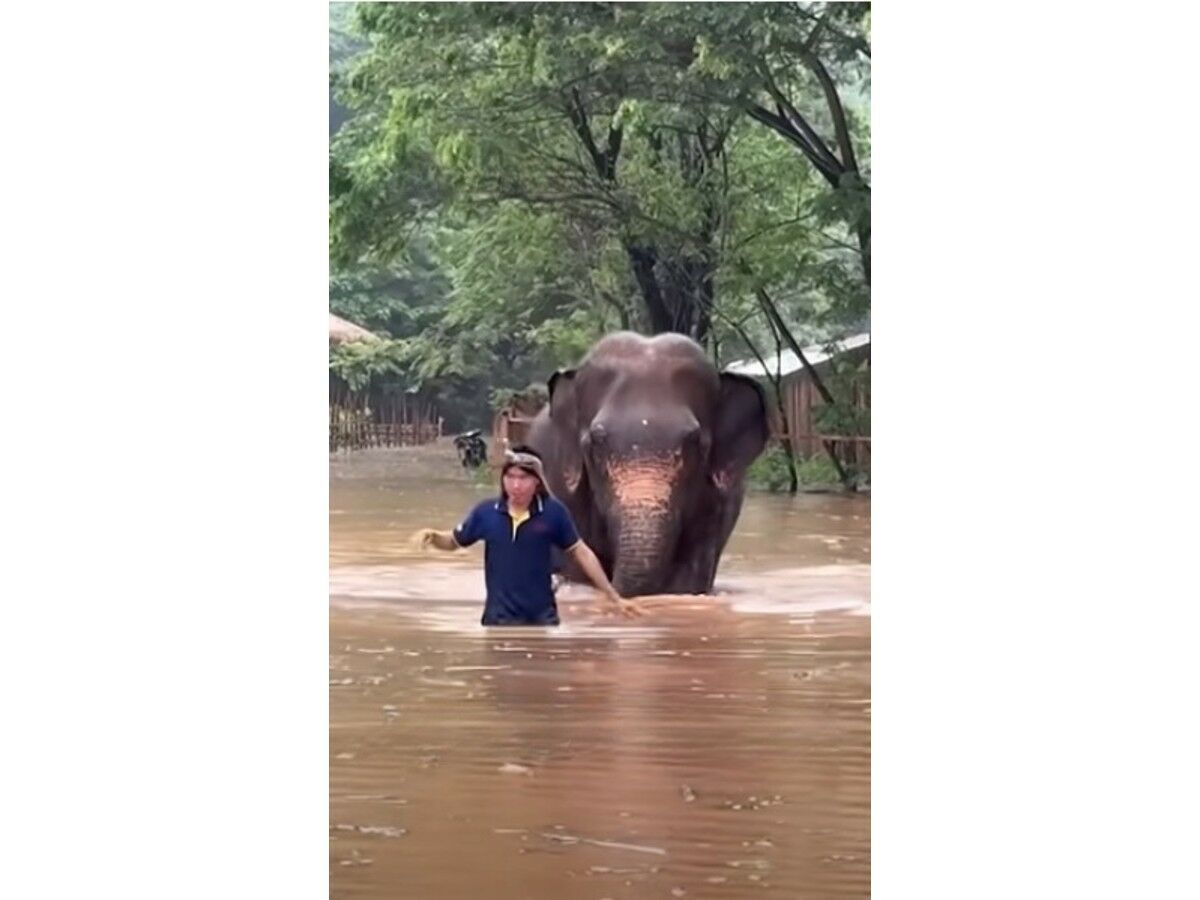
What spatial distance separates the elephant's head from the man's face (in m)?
0.10

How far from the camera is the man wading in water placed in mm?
4504

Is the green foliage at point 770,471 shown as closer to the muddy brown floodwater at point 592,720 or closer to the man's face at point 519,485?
the muddy brown floodwater at point 592,720

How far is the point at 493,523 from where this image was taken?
14.8ft

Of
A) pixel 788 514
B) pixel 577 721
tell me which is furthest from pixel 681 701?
pixel 788 514

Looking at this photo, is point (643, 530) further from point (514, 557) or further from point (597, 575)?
point (514, 557)

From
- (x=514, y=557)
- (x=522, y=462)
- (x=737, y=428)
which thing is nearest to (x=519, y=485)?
(x=522, y=462)

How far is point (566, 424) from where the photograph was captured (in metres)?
4.51

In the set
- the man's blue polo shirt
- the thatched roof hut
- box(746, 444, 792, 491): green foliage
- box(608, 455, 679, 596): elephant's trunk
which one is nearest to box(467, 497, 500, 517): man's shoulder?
the man's blue polo shirt

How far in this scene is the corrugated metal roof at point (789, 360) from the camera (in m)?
4.42

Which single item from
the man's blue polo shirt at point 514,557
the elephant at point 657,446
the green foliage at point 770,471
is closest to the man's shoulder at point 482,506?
the man's blue polo shirt at point 514,557

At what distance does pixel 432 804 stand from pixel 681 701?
68cm

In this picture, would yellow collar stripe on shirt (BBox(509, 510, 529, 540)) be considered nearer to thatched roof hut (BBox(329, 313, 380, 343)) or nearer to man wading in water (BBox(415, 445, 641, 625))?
man wading in water (BBox(415, 445, 641, 625))

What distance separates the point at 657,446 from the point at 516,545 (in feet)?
1.47
